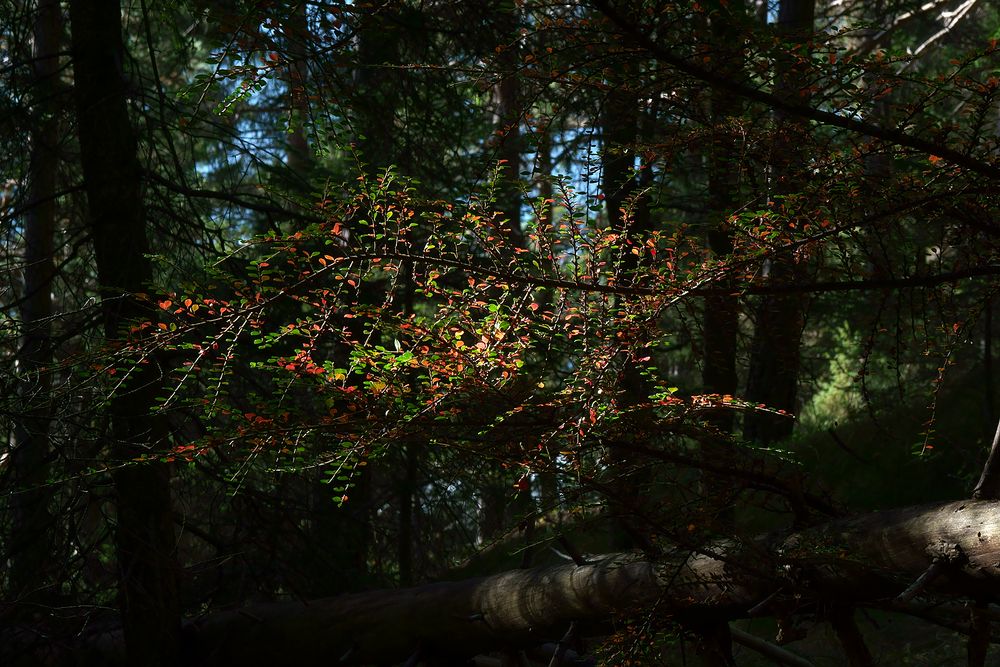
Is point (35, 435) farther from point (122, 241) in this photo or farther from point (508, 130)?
point (508, 130)

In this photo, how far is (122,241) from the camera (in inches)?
197

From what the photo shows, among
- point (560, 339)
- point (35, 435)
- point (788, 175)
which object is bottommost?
point (35, 435)

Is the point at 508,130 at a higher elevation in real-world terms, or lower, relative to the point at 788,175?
higher

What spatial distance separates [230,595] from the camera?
6.37m

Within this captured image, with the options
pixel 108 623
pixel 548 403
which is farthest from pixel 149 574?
pixel 548 403

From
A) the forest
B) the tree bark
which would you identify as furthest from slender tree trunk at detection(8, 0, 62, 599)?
the tree bark

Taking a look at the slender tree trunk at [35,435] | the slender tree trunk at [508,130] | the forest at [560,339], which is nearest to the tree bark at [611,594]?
the forest at [560,339]

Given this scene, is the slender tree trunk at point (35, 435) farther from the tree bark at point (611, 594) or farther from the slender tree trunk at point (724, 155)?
the slender tree trunk at point (724, 155)

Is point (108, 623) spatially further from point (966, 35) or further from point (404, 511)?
point (966, 35)

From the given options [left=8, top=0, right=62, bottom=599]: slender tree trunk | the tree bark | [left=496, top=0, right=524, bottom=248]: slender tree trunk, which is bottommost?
the tree bark

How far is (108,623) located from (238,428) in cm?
321

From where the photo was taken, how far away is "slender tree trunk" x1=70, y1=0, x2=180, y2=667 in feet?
16.5

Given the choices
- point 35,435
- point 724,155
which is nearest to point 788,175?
point 724,155

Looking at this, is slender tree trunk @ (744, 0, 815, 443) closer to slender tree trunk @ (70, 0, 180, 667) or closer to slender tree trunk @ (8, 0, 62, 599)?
slender tree trunk @ (8, 0, 62, 599)
